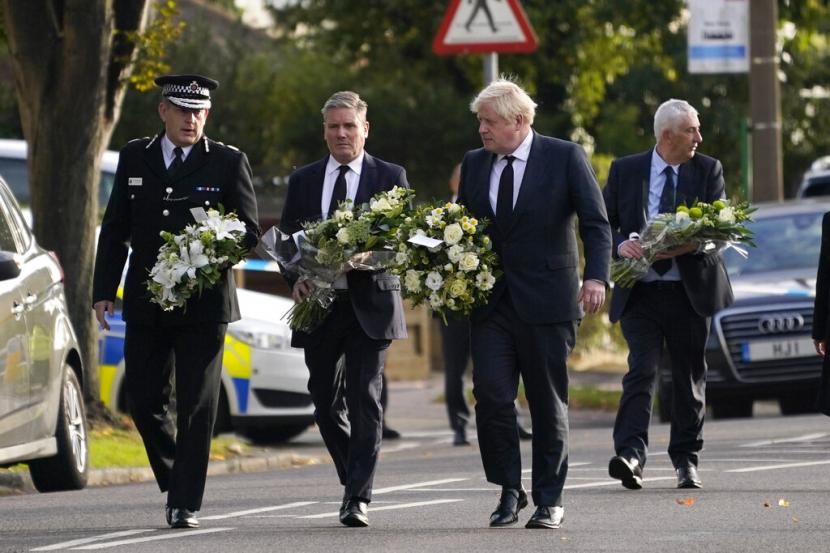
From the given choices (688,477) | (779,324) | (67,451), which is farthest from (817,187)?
(67,451)

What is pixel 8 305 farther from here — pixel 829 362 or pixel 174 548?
pixel 829 362

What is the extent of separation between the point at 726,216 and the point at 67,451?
3.76 metres

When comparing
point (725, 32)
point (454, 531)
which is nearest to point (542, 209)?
point (454, 531)

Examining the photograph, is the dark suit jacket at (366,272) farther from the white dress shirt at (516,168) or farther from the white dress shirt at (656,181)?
the white dress shirt at (656,181)

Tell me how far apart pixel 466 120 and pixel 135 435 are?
26.4m

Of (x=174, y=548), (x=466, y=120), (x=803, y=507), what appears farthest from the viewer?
(x=466, y=120)

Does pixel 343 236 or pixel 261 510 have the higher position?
pixel 343 236

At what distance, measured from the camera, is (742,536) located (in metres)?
8.34

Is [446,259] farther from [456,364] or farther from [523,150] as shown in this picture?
[456,364]

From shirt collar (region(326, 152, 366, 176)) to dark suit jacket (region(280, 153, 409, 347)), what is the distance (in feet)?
0.06

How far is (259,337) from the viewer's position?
1523cm

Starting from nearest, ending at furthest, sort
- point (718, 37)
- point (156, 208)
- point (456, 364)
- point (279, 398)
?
1. point (156, 208)
2. point (456, 364)
3. point (279, 398)
4. point (718, 37)

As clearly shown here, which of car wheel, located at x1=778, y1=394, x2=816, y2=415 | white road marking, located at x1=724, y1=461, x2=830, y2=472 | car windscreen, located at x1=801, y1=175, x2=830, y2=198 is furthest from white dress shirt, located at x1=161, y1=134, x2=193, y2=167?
car windscreen, located at x1=801, y1=175, x2=830, y2=198

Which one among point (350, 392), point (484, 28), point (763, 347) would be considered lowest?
point (763, 347)
